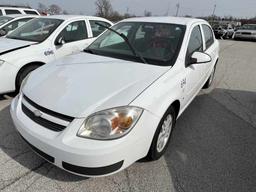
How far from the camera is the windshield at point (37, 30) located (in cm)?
452

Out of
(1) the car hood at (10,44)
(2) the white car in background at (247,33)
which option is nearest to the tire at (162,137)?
(1) the car hood at (10,44)

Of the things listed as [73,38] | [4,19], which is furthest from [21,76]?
[4,19]

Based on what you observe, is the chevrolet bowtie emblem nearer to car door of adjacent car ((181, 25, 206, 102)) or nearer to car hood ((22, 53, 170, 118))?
car hood ((22, 53, 170, 118))

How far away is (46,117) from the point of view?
2059 mm

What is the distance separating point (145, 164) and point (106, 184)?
0.53 meters

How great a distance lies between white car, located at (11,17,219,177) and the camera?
6.27 ft

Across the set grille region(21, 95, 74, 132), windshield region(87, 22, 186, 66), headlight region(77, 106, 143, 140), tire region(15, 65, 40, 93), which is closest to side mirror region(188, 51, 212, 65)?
windshield region(87, 22, 186, 66)

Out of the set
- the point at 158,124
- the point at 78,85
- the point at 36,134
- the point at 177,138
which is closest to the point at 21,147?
the point at 36,134

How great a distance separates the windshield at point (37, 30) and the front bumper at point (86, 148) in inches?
115

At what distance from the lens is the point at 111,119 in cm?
196

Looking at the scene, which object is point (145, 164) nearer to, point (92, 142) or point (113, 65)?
point (92, 142)

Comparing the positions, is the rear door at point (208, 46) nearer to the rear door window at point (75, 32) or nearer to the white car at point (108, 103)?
the white car at point (108, 103)

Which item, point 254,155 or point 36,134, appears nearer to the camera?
point 36,134

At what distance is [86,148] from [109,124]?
0.28m
